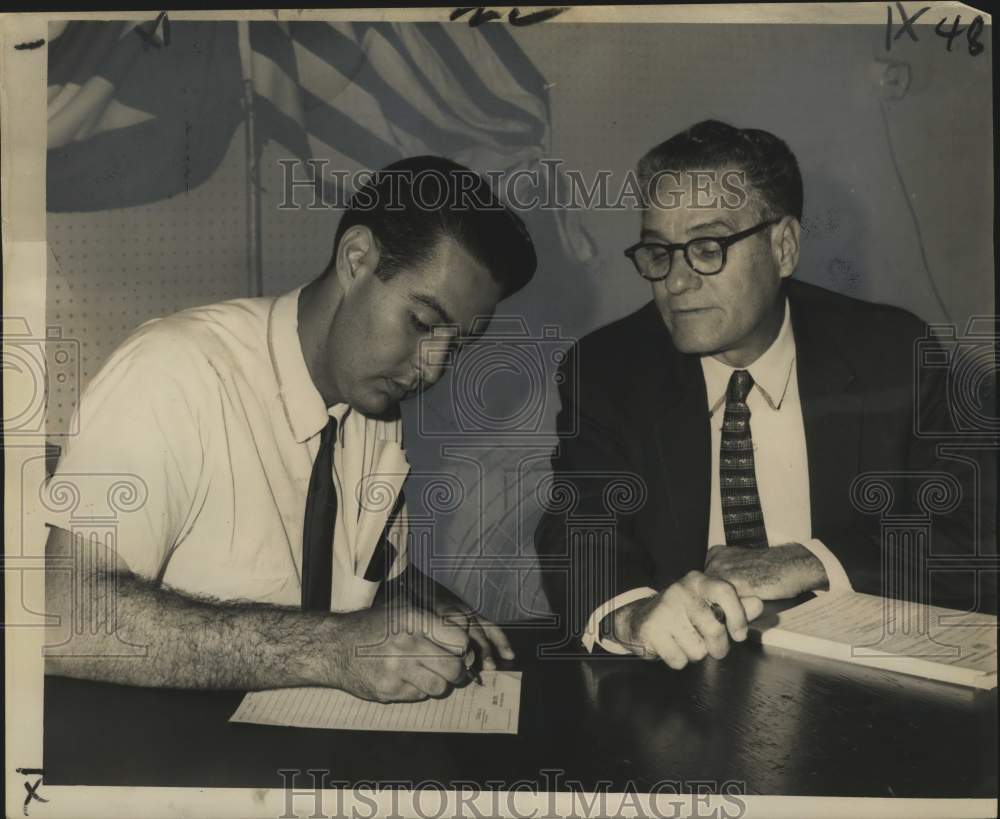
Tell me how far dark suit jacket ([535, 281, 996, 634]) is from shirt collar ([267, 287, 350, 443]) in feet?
1.52

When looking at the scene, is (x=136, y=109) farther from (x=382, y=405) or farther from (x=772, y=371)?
(x=772, y=371)

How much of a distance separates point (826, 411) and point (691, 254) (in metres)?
0.39

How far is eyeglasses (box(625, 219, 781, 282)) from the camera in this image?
189 cm

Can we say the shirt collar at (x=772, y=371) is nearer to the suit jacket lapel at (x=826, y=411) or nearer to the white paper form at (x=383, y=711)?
the suit jacket lapel at (x=826, y=411)

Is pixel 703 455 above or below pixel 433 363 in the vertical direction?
below

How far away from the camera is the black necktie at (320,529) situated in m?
1.91

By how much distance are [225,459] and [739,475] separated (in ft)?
3.09

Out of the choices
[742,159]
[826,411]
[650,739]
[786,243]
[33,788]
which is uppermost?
[742,159]

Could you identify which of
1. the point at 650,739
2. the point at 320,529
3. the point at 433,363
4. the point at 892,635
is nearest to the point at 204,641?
the point at 320,529

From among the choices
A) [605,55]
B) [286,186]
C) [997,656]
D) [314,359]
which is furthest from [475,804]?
[605,55]

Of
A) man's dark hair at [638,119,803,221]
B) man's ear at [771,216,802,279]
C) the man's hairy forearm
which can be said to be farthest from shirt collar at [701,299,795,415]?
the man's hairy forearm

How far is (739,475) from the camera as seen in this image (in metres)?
1.93

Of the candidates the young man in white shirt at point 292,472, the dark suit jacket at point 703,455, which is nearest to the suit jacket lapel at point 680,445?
the dark suit jacket at point 703,455

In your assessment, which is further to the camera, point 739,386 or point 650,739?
point 739,386
